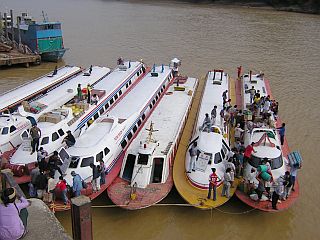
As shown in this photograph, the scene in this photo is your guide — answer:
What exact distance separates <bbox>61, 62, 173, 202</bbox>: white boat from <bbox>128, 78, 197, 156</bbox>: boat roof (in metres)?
0.61

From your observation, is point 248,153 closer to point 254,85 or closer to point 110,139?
point 110,139

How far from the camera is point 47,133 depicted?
58.2 ft

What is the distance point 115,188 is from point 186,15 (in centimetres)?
6376

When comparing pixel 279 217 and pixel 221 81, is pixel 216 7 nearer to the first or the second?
pixel 221 81

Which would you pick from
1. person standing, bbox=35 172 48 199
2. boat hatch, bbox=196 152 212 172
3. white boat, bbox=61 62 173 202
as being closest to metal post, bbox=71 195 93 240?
person standing, bbox=35 172 48 199

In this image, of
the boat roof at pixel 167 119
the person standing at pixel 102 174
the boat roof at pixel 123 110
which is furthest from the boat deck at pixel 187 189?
the boat roof at pixel 123 110

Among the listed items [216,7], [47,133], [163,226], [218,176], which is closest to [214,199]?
[218,176]

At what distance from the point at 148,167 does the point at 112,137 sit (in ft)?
7.67

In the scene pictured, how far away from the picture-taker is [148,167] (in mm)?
16125

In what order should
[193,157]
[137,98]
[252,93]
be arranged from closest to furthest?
[193,157]
[137,98]
[252,93]

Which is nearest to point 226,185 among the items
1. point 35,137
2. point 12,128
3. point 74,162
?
point 74,162

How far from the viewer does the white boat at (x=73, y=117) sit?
17.5 metres

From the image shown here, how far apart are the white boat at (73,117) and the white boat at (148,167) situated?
3098mm

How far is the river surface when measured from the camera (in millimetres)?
15516
